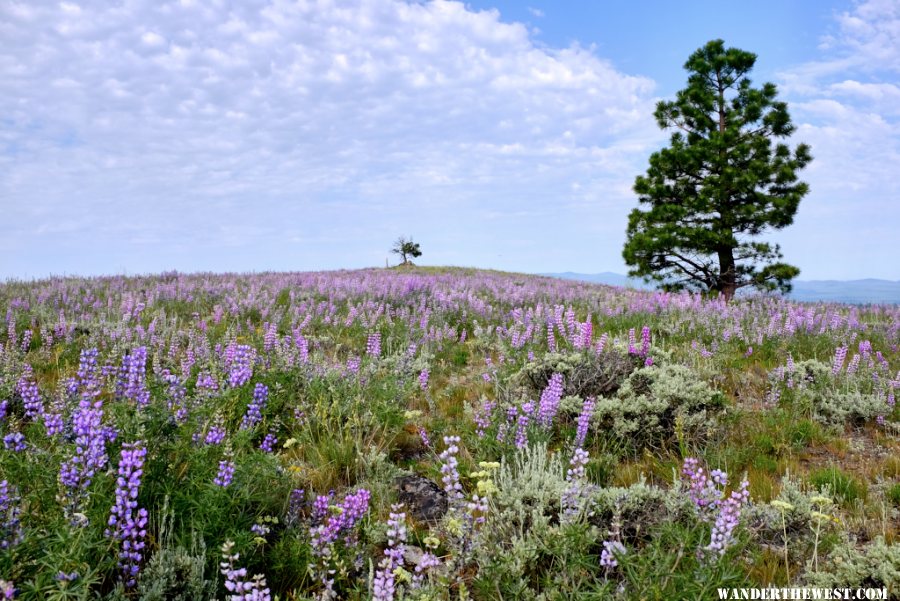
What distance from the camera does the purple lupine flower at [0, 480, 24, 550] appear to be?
8.04ft

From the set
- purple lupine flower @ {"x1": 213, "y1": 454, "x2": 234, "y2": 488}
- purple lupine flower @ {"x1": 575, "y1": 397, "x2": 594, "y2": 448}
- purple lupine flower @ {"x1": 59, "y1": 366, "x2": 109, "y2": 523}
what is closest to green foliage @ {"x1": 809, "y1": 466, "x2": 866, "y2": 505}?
purple lupine flower @ {"x1": 575, "y1": 397, "x2": 594, "y2": 448}

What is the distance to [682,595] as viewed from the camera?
236cm

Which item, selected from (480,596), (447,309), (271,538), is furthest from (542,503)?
(447,309)

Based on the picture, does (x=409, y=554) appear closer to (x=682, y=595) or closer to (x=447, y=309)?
(x=682, y=595)

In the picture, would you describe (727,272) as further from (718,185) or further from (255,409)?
(255,409)

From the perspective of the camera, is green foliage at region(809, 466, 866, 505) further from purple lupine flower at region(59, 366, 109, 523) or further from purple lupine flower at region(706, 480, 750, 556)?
purple lupine flower at region(59, 366, 109, 523)

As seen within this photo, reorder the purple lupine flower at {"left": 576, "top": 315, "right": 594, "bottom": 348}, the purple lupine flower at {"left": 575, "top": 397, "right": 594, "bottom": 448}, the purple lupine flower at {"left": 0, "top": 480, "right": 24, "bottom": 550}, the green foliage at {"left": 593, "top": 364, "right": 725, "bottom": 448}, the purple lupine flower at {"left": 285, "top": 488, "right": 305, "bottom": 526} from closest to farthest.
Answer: the purple lupine flower at {"left": 0, "top": 480, "right": 24, "bottom": 550}, the purple lupine flower at {"left": 285, "top": 488, "right": 305, "bottom": 526}, the purple lupine flower at {"left": 575, "top": 397, "right": 594, "bottom": 448}, the green foliage at {"left": 593, "top": 364, "right": 725, "bottom": 448}, the purple lupine flower at {"left": 576, "top": 315, "right": 594, "bottom": 348}

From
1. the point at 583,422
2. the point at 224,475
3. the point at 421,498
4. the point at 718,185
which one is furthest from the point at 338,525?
the point at 718,185

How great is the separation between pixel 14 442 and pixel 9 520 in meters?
0.90

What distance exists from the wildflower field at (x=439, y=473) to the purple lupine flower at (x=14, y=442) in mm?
23

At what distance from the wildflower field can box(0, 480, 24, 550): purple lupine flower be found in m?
0.02

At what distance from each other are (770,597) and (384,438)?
9.93 feet

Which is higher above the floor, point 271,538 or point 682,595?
point 682,595

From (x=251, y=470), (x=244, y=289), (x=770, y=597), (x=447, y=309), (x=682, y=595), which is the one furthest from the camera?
(x=244, y=289)
